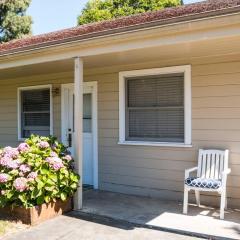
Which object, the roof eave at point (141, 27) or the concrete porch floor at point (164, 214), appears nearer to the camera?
the roof eave at point (141, 27)

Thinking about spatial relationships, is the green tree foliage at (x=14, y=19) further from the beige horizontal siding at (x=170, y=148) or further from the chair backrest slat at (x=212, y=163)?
the chair backrest slat at (x=212, y=163)

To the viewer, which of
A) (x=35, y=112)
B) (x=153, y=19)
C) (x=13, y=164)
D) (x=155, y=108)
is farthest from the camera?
(x=35, y=112)

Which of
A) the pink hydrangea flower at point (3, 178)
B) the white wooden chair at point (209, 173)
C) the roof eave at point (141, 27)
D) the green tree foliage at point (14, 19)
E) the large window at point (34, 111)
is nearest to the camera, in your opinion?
the roof eave at point (141, 27)

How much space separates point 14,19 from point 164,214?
16.9 metres

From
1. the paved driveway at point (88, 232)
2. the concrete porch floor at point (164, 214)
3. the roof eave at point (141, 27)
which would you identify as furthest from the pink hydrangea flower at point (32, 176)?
the roof eave at point (141, 27)

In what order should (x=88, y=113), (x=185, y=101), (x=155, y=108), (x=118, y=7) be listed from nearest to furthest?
(x=185, y=101)
(x=155, y=108)
(x=88, y=113)
(x=118, y=7)

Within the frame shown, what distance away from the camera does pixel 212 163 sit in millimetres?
5410

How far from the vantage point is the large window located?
25.8ft

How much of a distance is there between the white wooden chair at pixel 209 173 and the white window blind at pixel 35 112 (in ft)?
12.6

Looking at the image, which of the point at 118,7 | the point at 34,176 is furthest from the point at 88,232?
the point at 118,7

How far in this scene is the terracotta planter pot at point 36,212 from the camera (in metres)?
4.68

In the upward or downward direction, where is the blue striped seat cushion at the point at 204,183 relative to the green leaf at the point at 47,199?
upward

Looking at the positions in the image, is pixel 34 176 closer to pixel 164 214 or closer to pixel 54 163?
pixel 54 163

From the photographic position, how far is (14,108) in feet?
27.7
